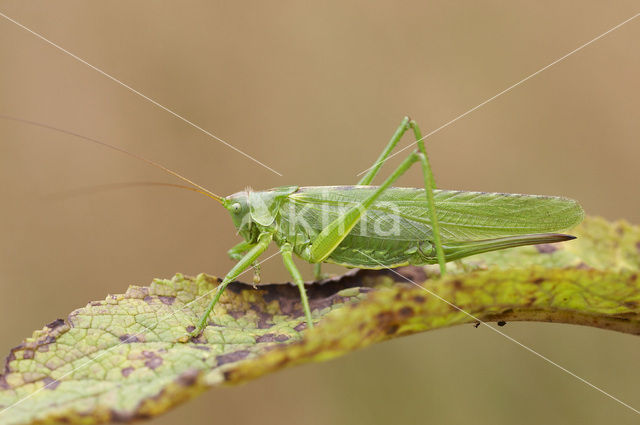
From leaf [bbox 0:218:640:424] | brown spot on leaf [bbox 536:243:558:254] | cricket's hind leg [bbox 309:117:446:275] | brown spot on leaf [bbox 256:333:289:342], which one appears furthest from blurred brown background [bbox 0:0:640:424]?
brown spot on leaf [bbox 256:333:289:342]

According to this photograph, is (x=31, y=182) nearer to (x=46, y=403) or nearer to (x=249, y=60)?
(x=249, y=60)

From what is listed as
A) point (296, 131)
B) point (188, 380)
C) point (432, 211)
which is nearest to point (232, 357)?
point (188, 380)

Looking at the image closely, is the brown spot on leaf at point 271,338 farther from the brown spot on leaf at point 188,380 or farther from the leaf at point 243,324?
the brown spot on leaf at point 188,380

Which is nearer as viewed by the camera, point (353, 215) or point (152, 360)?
point (152, 360)

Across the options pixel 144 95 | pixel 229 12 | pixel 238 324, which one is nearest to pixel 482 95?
pixel 229 12

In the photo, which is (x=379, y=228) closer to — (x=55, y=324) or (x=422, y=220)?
(x=422, y=220)

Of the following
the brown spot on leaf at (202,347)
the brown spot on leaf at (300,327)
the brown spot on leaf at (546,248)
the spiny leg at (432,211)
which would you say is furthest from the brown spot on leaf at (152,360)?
the brown spot on leaf at (546,248)
